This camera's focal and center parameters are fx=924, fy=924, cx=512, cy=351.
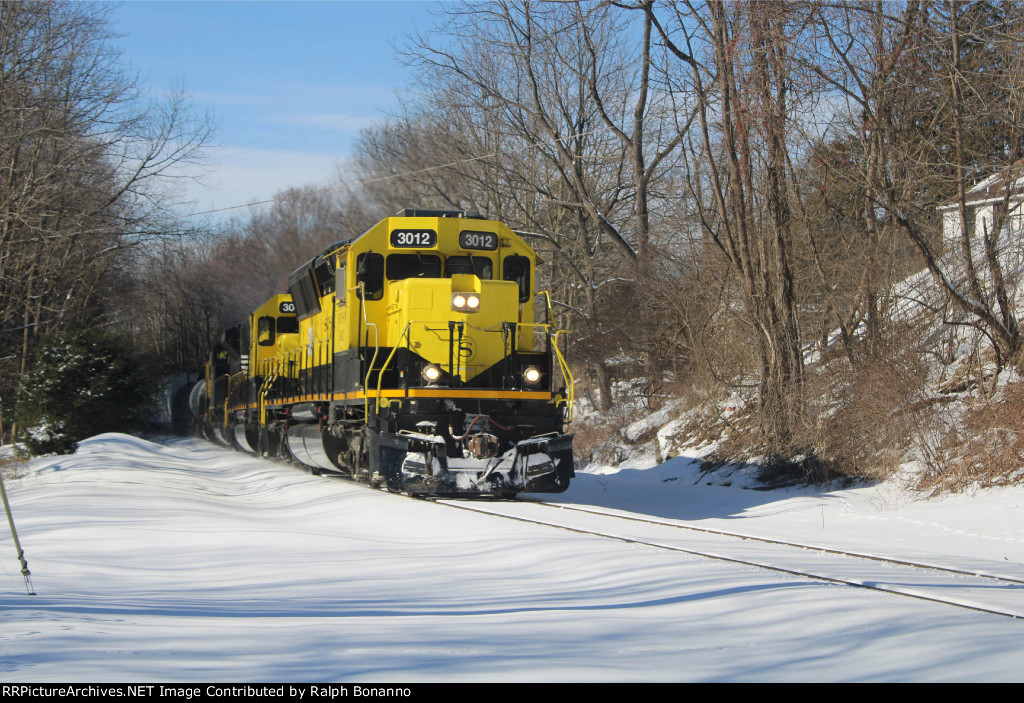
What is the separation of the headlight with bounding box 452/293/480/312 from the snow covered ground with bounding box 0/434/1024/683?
271 centimetres

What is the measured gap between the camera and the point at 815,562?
7.11 m

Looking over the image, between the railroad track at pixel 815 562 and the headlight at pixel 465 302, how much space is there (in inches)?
106

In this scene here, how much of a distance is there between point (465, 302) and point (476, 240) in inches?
47.2

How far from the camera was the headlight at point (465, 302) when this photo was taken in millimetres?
11883

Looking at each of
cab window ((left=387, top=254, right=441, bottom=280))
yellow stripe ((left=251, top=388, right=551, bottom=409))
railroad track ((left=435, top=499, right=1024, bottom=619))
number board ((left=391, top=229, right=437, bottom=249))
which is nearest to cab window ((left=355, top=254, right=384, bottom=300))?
cab window ((left=387, top=254, right=441, bottom=280))

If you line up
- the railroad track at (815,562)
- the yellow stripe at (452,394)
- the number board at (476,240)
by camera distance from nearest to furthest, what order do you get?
the railroad track at (815,562)
the yellow stripe at (452,394)
the number board at (476,240)

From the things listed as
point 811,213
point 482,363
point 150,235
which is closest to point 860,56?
point 811,213

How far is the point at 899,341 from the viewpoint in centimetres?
1403

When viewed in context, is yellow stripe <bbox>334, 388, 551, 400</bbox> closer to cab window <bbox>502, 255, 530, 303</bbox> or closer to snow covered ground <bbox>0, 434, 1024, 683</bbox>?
snow covered ground <bbox>0, 434, 1024, 683</bbox>

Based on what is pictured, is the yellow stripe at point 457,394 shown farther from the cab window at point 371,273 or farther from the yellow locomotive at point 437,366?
the cab window at point 371,273

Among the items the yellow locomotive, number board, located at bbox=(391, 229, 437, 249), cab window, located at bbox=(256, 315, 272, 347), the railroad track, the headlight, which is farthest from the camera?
cab window, located at bbox=(256, 315, 272, 347)

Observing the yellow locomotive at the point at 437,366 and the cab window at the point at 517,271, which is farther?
the cab window at the point at 517,271

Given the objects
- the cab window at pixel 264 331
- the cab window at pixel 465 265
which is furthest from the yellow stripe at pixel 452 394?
the cab window at pixel 264 331

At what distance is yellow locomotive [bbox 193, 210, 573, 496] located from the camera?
1141 centimetres
